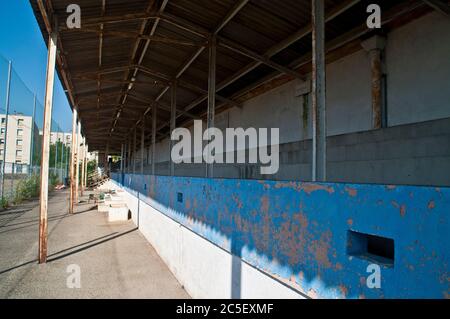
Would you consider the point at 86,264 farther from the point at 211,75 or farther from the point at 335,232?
the point at 335,232

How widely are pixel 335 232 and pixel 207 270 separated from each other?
8.98 ft

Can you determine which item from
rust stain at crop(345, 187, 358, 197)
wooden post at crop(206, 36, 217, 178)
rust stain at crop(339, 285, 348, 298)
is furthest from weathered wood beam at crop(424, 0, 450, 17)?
rust stain at crop(339, 285, 348, 298)

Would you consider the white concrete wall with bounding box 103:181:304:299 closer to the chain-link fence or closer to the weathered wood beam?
the weathered wood beam

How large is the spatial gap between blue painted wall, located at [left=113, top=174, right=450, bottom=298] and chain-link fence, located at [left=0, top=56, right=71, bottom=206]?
14.3 metres

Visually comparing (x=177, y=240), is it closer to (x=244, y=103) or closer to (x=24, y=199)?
(x=244, y=103)

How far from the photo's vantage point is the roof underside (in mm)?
7793

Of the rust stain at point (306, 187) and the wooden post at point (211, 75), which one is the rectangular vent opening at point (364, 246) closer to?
the rust stain at point (306, 187)

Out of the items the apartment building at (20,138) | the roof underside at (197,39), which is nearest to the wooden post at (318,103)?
the roof underside at (197,39)

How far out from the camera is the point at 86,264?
7410 millimetres

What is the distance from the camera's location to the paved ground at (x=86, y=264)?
18.8 feet

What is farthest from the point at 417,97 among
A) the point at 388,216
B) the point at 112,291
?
the point at 112,291

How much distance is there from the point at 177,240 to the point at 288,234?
3735mm

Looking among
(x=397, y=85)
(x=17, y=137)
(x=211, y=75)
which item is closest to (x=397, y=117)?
(x=397, y=85)

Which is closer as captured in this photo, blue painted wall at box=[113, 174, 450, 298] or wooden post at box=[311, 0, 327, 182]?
blue painted wall at box=[113, 174, 450, 298]
